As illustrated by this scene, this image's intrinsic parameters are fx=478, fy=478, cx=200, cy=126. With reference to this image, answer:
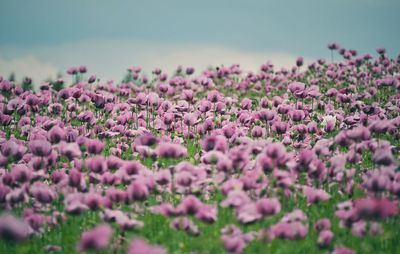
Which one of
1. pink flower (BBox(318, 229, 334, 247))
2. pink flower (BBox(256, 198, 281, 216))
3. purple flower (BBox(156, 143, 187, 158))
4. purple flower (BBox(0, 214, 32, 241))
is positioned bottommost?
pink flower (BBox(318, 229, 334, 247))

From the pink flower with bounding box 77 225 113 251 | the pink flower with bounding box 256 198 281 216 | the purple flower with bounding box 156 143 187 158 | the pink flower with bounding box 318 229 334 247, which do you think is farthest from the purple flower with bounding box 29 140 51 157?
the pink flower with bounding box 318 229 334 247

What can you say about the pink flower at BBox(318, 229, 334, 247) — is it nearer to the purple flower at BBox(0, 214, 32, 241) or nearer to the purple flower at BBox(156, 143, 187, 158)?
the purple flower at BBox(156, 143, 187, 158)

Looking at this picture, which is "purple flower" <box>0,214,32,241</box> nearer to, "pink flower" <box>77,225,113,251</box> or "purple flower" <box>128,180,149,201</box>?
"pink flower" <box>77,225,113,251</box>

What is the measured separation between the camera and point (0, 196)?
486cm

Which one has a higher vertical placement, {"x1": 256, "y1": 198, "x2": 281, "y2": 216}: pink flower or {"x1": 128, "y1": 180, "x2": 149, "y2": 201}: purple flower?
{"x1": 256, "y1": 198, "x2": 281, "y2": 216}: pink flower

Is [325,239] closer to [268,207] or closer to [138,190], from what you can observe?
[268,207]

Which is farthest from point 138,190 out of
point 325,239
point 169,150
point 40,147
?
point 325,239

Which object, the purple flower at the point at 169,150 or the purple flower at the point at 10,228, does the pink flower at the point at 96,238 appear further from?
the purple flower at the point at 169,150

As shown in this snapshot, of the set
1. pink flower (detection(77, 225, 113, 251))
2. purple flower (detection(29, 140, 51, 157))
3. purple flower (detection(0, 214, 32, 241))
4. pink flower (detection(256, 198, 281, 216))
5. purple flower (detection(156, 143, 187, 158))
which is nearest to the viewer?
pink flower (detection(77, 225, 113, 251))

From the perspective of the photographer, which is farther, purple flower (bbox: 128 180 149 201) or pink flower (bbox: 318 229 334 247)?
purple flower (bbox: 128 180 149 201)

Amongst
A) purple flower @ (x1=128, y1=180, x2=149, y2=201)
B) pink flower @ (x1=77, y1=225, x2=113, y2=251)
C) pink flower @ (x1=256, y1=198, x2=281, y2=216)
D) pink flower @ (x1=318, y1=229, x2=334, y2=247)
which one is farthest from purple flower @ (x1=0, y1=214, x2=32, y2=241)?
pink flower @ (x1=318, y1=229, x2=334, y2=247)

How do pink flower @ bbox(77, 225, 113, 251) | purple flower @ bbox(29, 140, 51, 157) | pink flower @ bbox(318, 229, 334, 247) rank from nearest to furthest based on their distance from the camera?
pink flower @ bbox(77, 225, 113, 251)
pink flower @ bbox(318, 229, 334, 247)
purple flower @ bbox(29, 140, 51, 157)

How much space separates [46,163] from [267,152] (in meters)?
2.61

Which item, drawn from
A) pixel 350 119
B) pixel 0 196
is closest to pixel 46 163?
pixel 0 196
